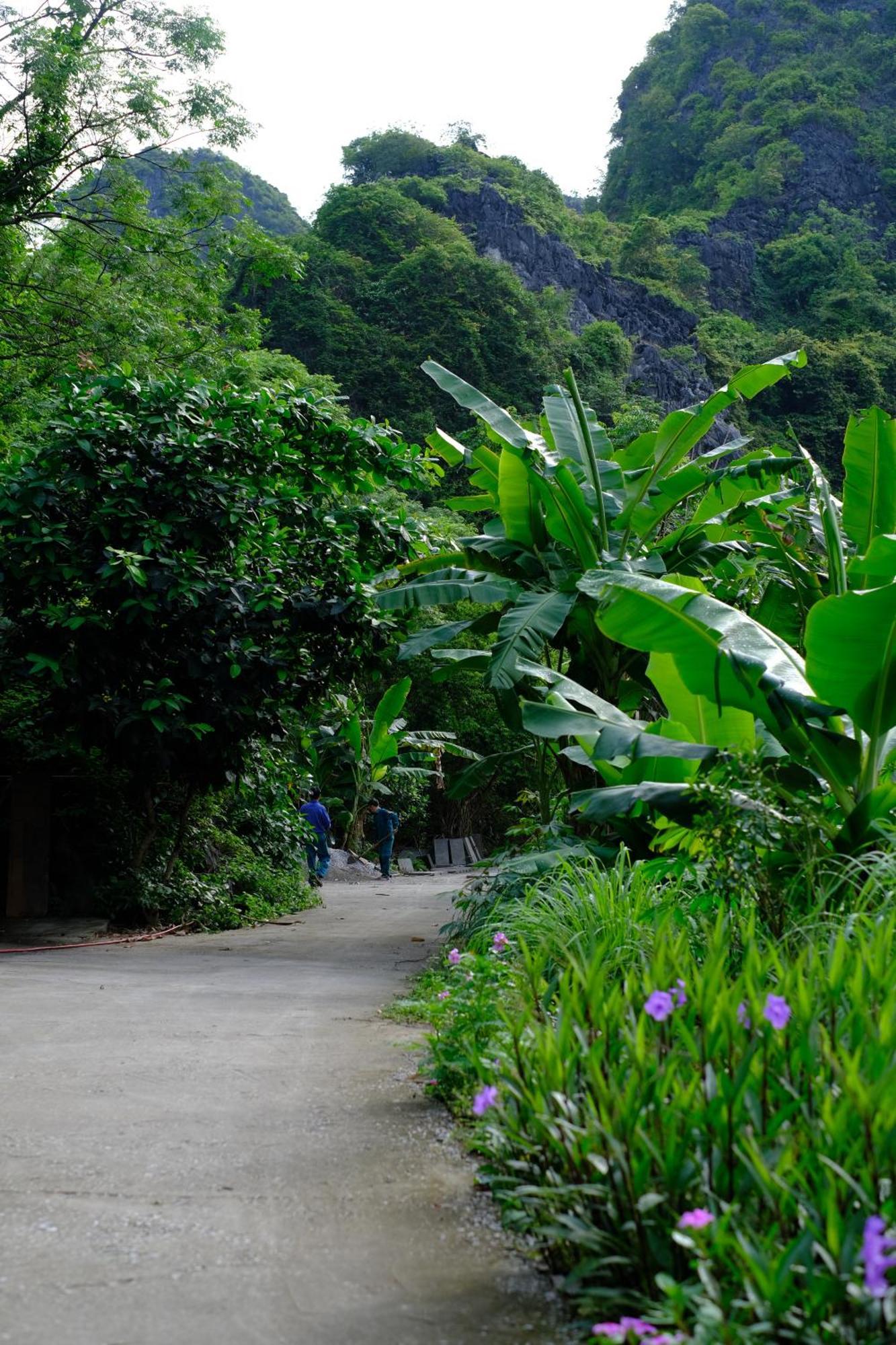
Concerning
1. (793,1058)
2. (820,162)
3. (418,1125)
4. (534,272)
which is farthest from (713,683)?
(820,162)

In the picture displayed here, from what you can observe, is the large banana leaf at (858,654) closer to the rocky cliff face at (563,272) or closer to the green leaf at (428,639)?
the green leaf at (428,639)

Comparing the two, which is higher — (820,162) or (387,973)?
(820,162)

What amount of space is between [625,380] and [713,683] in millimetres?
51279

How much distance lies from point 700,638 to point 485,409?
4.42 m

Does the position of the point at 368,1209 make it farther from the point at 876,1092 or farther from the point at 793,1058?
the point at 876,1092

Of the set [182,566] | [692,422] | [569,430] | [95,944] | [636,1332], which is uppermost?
[569,430]

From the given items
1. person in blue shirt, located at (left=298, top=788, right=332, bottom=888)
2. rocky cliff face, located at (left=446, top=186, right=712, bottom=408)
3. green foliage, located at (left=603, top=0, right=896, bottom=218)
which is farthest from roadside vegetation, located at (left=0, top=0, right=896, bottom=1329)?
green foliage, located at (left=603, top=0, right=896, bottom=218)

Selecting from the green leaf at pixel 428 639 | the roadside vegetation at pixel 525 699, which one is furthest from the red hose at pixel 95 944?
the green leaf at pixel 428 639

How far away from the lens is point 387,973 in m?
7.54

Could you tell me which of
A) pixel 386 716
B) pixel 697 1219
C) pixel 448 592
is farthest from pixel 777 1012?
pixel 386 716

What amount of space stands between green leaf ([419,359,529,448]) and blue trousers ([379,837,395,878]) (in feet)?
38.0

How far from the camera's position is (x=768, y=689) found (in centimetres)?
541

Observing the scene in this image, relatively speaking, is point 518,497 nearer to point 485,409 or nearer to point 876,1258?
point 485,409

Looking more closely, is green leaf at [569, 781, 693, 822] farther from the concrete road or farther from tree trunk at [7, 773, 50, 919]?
tree trunk at [7, 773, 50, 919]
